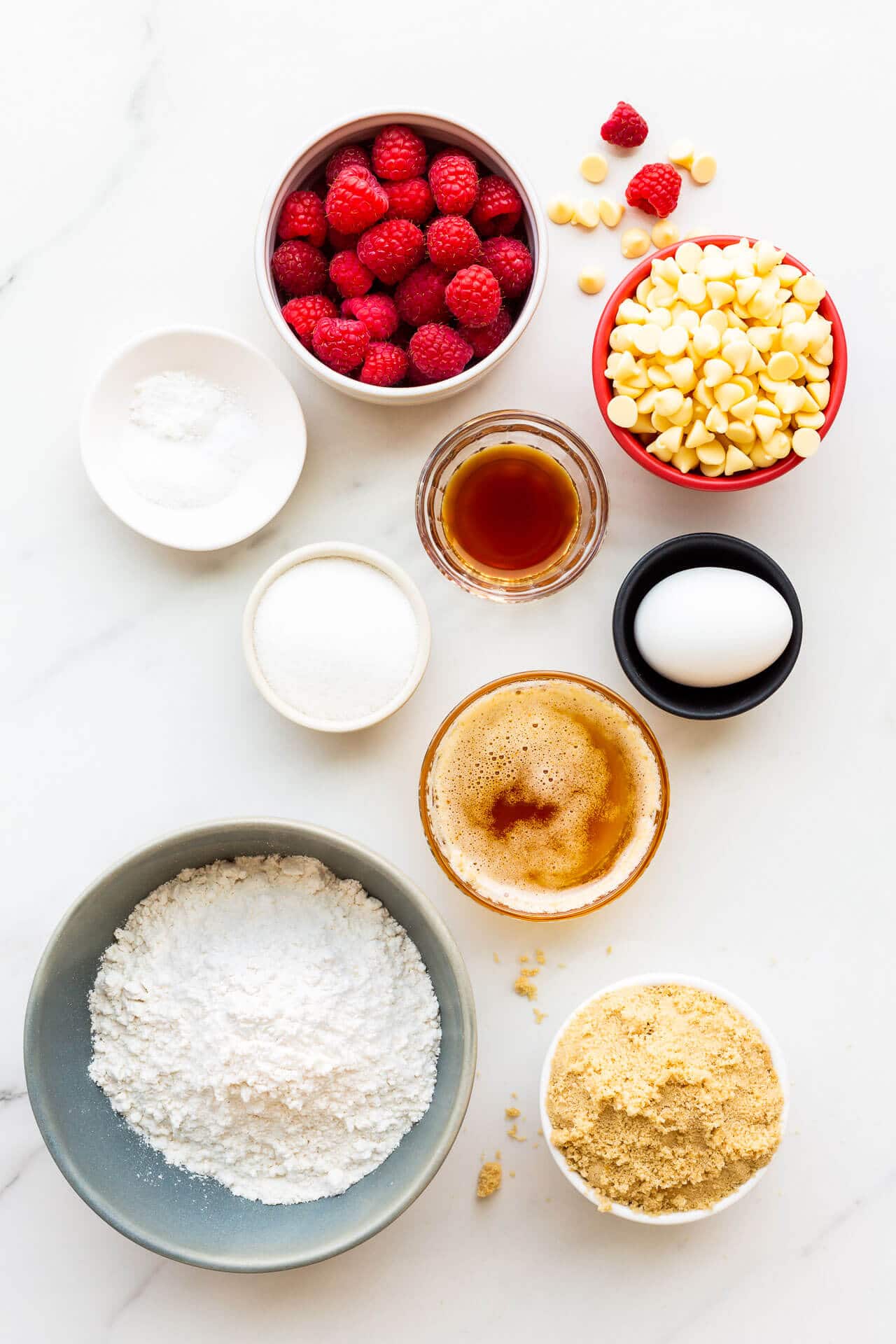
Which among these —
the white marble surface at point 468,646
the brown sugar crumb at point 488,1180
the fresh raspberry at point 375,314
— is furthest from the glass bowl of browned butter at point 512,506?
the brown sugar crumb at point 488,1180

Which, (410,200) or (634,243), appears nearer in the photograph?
(410,200)

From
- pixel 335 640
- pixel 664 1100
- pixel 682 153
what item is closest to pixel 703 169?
pixel 682 153

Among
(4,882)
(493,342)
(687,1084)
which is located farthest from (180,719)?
(687,1084)

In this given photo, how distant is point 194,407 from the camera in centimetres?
121

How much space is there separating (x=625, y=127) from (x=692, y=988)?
1076 millimetres

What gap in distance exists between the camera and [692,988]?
1.17m

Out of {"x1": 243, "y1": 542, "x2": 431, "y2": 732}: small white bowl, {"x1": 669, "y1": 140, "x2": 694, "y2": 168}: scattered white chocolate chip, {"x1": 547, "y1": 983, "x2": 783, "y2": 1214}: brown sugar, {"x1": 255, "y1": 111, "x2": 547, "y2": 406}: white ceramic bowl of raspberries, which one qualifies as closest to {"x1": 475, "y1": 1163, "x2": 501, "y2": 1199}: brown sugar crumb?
{"x1": 547, "y1": 983, "x2": 783, "y2": 1214}: brown sugar

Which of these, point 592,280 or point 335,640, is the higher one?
point 592,280

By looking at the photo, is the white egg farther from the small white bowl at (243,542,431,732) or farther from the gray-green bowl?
the gray-green bowl

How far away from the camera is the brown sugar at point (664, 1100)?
111 cm

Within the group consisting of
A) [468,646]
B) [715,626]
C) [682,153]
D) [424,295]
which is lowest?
[468,646]

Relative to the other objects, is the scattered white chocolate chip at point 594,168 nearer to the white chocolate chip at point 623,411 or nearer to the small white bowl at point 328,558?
the white chocolate chip at point 623,411

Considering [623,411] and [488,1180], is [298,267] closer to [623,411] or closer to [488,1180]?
[623,411]

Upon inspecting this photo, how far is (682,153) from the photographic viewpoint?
1256mm
